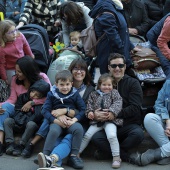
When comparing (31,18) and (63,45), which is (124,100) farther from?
(31,18)

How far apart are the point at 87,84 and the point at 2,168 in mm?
1527

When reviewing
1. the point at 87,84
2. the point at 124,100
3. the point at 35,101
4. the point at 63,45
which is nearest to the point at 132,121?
the point at 124,100

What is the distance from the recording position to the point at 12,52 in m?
6.48

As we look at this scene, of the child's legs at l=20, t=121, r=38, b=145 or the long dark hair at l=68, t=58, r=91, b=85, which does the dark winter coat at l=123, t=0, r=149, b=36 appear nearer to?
the long dark hair at l=68, t=58, r=91, b=85

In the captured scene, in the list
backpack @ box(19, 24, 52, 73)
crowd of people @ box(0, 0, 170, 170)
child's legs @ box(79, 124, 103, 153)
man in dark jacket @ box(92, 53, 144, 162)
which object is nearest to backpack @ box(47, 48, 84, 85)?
backpack @ box(19, 24, 52, 73)

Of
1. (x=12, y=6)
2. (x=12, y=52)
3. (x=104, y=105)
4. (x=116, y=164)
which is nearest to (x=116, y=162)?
(x=116, y=164)

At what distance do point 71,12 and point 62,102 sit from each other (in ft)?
6.32

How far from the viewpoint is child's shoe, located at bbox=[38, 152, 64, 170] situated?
A: 5047mm

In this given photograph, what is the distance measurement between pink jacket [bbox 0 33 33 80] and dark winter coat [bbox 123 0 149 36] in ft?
6.63

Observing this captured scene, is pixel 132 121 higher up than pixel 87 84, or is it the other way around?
pixel 87 84

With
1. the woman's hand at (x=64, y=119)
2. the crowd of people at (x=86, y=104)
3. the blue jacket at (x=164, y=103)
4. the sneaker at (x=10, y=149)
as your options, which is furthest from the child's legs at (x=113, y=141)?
the sneaker at (x=10, y=149)

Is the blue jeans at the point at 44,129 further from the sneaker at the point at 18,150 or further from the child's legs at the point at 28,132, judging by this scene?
the sneaker at the point at 18,150

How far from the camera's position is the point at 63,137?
560cm

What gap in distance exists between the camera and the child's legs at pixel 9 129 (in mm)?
5780
